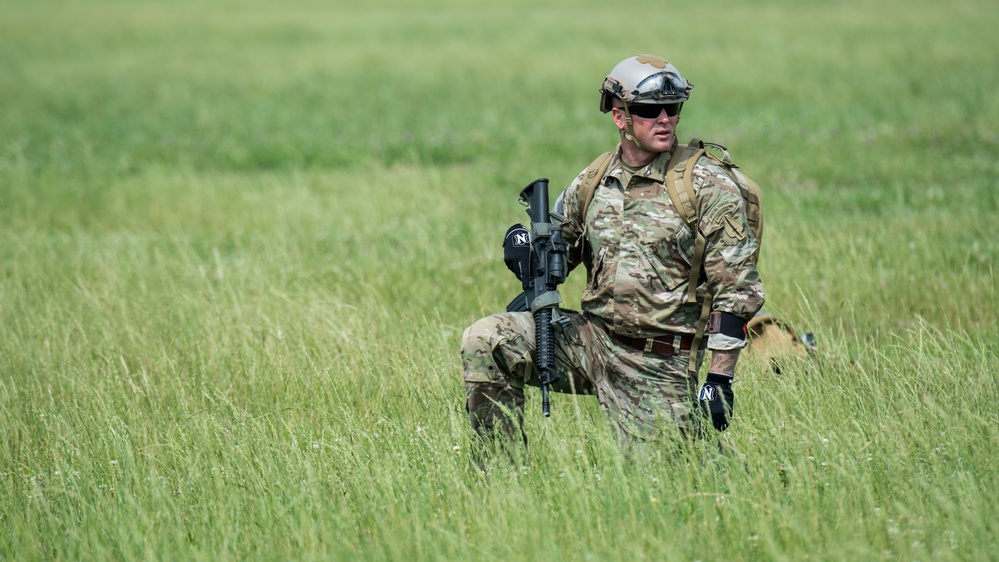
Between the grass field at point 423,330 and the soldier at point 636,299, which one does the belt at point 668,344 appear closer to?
the soldier at point 636,299

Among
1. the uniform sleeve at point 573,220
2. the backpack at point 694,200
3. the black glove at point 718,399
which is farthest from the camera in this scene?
the uniform sleeve at point 573,220

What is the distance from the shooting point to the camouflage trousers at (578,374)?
4555mm

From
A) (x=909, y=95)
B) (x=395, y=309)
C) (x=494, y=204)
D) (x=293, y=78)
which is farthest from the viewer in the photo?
(x=293, y=78)

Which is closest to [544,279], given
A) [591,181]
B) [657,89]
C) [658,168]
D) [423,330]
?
[591,181]

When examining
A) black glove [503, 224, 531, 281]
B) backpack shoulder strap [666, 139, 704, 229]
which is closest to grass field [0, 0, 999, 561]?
black glove [503, 224, 531, 281]

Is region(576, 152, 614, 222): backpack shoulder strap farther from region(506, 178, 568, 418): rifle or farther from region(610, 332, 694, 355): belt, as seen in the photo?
region(610, 332, 694, 355): belt

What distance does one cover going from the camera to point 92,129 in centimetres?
1614

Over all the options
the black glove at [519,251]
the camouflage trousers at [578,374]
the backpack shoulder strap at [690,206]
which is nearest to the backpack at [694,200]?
A: the backpack shoulder strap at [690,206]

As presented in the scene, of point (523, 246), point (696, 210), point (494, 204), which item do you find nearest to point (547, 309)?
point (523, 246)

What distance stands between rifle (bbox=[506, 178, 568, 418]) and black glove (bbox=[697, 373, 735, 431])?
63 centimetres

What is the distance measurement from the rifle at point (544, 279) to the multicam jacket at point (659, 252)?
0.17 m

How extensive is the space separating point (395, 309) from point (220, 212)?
408 cm

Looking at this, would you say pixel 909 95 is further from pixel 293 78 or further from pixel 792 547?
pixel 792 547

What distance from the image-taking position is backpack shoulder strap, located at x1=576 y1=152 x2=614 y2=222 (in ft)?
15.6
